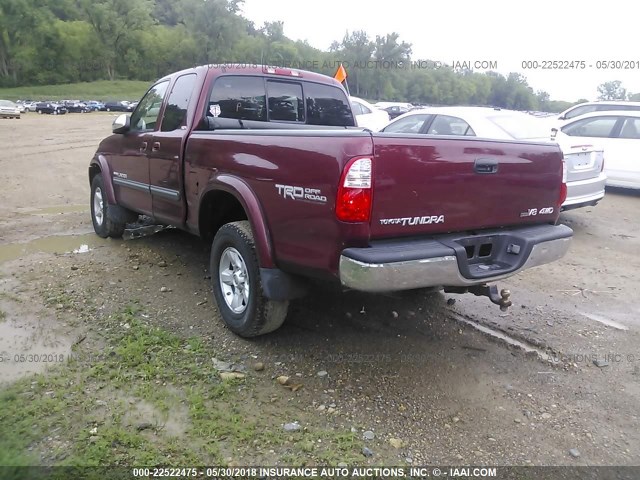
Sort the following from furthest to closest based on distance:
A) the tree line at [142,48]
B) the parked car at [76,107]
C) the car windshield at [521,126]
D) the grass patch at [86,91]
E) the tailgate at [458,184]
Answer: the tree line at [142,48], the grass patch at [86,91], the parked car at [76,107], the car windshield at [521,126], the tailgate at [458,184]

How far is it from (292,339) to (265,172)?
53.3 inches

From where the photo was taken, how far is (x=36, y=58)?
8406 centimetres

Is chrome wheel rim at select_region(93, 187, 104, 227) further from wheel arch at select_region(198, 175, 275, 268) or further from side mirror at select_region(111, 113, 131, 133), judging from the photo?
wheel arch at select_region(198, 175, 275, 268)

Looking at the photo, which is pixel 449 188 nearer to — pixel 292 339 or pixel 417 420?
pixel 417 420

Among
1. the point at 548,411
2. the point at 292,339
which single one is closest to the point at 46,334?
the point at 292,339

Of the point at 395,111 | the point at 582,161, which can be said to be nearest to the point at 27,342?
the point at 582,161

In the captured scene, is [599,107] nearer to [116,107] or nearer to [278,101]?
[278,101]

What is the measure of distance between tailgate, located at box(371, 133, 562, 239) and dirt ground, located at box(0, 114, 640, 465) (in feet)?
3.26

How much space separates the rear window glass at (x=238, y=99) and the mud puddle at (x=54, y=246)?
2.66m

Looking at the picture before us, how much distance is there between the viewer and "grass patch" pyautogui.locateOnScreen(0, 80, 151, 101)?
69325mm

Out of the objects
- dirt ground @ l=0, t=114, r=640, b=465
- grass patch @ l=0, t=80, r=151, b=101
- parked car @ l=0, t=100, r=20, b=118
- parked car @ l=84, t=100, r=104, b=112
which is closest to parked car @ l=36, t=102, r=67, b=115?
parked car @ l=84, t=100, r=104, b=112

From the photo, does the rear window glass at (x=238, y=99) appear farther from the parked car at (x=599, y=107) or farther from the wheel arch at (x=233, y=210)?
the parked car at (x=599, y=107)

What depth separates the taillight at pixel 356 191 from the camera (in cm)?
292

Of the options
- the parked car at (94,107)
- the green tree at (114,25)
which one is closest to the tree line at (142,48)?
the green tree at (114,25)
